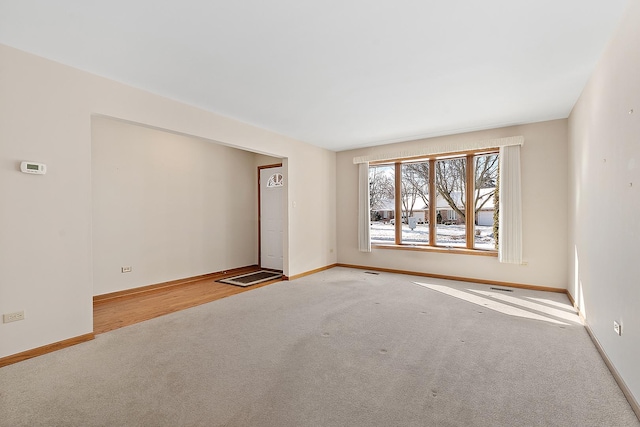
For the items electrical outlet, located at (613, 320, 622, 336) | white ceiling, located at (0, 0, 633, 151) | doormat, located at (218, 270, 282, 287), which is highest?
white ceiling, located at (0, 0, 633, 151)

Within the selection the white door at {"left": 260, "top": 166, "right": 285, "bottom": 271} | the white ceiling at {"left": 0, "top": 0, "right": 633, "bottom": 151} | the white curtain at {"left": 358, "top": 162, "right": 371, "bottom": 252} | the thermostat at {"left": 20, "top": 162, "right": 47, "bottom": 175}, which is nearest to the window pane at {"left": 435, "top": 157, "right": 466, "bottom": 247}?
the white curtain at {"left": 358, "top": 162, "right": 371, "bottom": 252}

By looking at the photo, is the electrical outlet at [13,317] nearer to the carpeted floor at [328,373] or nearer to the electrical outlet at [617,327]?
the carpeted floor at [328,373]

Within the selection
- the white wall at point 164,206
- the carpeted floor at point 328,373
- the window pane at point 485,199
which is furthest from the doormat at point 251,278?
the window pane at point 485,199

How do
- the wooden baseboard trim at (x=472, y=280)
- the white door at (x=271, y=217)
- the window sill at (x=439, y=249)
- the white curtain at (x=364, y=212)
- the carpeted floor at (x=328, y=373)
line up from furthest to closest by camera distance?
the white door at (x=271, y=217), the white curtain at (x=364, y=212), the window sill at (x=439, y=249), the wooden baseboard trim at (x=472, y=280), the carpeted floor at (x=328, y=373)

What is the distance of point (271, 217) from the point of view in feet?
22.1

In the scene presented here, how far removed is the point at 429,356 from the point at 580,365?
1161 mm

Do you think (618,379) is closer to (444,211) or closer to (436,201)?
(444,211)

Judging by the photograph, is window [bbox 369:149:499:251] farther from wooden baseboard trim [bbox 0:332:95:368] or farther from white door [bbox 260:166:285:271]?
wooden baseboard trim [bbox 0:332:95:368]

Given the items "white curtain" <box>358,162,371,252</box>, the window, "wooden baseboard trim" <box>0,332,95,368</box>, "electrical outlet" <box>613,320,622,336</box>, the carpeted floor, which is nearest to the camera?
the carpeted floor

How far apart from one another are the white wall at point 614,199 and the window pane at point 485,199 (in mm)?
1673

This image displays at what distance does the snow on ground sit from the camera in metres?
5.35

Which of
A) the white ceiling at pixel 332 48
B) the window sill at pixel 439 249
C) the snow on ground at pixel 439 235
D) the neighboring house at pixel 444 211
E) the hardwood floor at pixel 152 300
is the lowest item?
the hardwood floor at pixel 152 300

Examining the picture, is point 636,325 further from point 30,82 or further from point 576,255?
point 30,82

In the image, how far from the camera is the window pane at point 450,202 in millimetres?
5559
